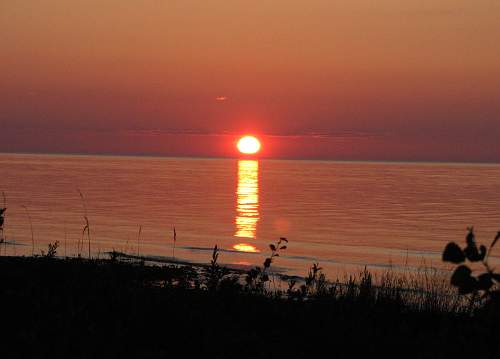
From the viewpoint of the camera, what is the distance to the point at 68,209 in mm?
49250

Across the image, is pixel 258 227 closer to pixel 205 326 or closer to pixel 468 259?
pixel 205 326

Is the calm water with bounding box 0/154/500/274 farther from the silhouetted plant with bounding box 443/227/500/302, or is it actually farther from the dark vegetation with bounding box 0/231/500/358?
the silhouetted plant with bounding box 443/227/500/302

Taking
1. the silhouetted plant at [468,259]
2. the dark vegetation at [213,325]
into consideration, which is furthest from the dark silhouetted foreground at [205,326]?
the silhouetted plant at [468,259]

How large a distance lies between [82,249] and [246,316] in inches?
795

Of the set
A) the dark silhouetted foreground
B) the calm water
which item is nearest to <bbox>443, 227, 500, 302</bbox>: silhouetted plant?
the dark silhouetted foreground

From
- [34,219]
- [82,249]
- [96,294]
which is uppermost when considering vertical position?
[34,219]

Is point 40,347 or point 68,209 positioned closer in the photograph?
point 40,347

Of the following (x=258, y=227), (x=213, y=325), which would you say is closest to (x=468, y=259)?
(x=213, y=325)

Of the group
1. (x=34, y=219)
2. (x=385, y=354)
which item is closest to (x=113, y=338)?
(x=385, y=354)

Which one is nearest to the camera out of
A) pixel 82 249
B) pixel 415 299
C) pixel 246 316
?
pixel 246 316

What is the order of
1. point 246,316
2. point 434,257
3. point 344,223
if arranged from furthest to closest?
point 344,223 → point 434,257 → point 246,316

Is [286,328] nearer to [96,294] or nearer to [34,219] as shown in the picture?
[96,294]

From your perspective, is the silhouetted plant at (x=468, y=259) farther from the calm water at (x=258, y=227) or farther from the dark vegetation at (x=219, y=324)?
the calm water at (x=258, y=227)

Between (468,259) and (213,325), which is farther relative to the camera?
(213,325)
